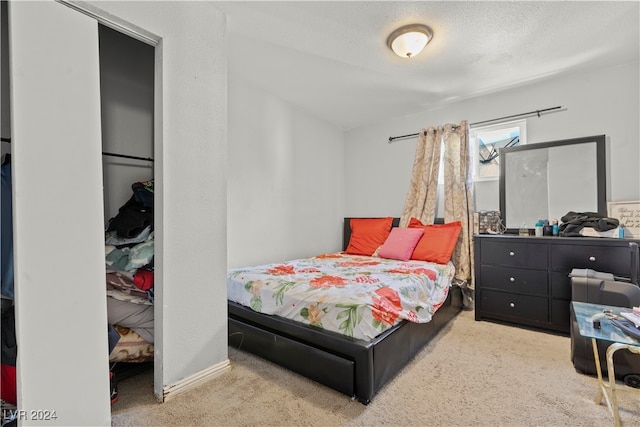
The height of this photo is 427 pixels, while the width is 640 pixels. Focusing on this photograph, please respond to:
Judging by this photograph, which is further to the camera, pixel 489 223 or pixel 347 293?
pixel 489 223

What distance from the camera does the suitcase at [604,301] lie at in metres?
1.68

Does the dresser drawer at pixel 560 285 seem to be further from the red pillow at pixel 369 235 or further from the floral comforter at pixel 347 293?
the red pillow at pixel 369 235

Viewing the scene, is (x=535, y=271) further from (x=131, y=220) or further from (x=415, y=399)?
(x=131, y=220)

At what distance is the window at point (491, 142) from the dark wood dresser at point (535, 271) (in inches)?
35.4

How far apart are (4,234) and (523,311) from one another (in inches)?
140

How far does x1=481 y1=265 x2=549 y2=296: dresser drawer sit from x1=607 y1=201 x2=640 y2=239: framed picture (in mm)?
793

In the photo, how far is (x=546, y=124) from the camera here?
2.96 metres

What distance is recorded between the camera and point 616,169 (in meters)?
2.63

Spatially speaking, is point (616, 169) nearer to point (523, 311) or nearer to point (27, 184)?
point (523, 311)

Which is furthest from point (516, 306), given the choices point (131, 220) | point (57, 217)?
point (57, 217)

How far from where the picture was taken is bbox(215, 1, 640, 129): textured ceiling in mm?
1938

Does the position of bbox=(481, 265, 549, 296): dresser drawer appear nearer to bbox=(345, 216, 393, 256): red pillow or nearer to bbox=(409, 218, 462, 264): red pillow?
bbox=(409, 218, 462, 264): red pillow

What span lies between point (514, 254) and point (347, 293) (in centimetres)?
182

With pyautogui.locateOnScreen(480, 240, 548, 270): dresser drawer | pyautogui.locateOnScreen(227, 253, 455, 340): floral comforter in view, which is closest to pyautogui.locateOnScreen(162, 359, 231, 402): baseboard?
pyautogui.locateOnScreen(227, 253, 455, 340): floral comforter
